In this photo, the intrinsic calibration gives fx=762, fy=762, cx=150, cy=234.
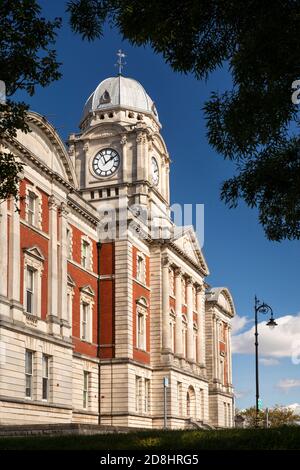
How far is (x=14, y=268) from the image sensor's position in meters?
37.2

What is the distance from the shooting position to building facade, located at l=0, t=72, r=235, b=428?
38562 millimetres

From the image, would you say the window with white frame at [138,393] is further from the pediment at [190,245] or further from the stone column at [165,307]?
the pediment at [190,245]

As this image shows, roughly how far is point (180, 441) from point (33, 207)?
27.0 m

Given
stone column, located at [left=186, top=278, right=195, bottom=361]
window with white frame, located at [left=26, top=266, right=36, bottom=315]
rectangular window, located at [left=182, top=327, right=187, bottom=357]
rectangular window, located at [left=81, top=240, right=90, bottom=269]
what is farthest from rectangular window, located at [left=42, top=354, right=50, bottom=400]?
stone column, located at [left=186, top=278, right=195, bottom=361]

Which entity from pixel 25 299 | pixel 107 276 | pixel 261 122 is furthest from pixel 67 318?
pixel 261 122

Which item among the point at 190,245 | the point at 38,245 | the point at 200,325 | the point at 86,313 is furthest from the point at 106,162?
the point at 38,245

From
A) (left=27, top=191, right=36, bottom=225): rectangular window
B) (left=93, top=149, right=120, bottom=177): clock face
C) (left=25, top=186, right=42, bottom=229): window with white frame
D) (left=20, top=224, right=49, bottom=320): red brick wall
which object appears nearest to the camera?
(left=20, top=224, right=49, bottom=320): red brick wall

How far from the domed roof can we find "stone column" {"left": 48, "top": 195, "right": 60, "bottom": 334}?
31.4 metres

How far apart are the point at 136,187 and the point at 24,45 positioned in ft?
159

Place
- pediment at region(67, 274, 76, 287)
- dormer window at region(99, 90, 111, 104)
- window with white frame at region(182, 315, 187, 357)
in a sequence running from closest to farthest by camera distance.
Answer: pediment at region(67, 274, 76, 287)
window with white frame at region(182, 315, 187, 357)
dormer window at region(99, 90, 111, 104)

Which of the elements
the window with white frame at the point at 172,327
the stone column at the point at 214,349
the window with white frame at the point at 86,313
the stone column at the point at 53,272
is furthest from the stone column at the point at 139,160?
the stone column at the point at 53,272

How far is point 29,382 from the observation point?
38656 millimetres

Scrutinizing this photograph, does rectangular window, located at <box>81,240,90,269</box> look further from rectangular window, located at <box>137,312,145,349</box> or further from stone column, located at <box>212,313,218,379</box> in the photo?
stone column, located at <box>212,313,218,379</box>
